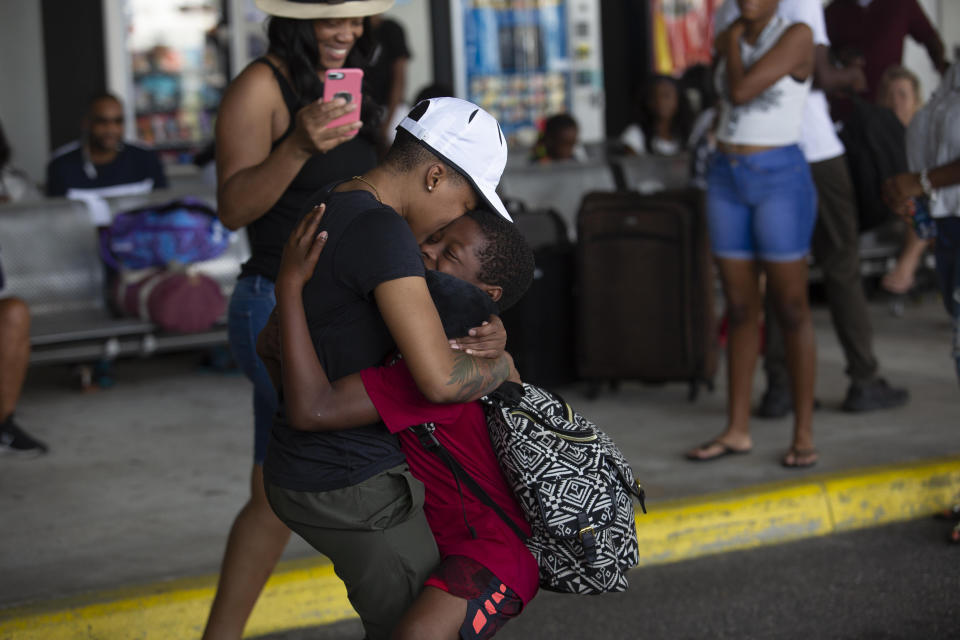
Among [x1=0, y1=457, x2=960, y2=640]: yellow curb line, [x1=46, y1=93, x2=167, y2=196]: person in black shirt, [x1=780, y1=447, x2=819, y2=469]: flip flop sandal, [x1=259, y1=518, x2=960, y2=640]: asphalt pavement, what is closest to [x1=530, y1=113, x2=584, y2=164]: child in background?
[x1=46, y1=93, x2=167, y2=196]: person in black shirt

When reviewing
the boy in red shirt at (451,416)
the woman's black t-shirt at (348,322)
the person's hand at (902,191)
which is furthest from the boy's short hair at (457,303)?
the person's hand at (902,191)

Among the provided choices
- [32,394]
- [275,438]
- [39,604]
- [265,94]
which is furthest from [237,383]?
[275,438]

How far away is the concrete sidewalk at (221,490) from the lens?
367 cm

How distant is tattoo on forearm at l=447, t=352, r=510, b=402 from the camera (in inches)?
85.7

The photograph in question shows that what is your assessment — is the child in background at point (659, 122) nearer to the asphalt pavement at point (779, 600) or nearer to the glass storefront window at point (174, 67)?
the glass storefront window at point (174, 67)

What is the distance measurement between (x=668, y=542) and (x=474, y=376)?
221 cm

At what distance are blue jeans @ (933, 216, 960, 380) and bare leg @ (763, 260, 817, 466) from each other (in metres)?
0.70

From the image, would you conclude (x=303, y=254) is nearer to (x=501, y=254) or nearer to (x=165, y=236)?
(x=501, y=254)

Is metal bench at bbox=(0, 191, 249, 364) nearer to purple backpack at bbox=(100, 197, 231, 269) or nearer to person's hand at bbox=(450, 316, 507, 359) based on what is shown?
purple backpack at bbox=(100, 197, 231, 269)

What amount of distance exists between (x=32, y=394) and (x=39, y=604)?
3589 millimetres

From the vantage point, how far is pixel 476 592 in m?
2.20

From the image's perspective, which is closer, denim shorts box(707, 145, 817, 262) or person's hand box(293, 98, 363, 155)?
person's hand box(293, 98, 363, 155)

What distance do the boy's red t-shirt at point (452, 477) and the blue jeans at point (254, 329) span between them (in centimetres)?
77

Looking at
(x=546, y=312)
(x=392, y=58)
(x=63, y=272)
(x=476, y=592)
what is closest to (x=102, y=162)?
(x=63, y=272)
